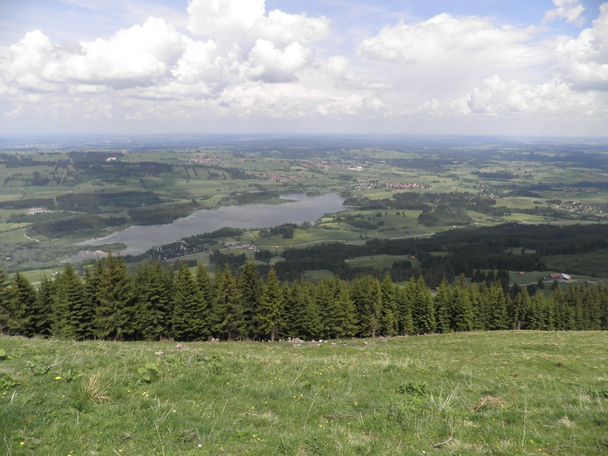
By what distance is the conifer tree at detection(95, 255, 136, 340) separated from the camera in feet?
163

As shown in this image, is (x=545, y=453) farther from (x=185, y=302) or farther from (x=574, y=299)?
(x=574, y=299)

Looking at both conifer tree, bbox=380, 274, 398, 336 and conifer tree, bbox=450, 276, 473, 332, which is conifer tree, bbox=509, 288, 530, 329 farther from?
conifer tree, bbox=380, 274, 398, 336

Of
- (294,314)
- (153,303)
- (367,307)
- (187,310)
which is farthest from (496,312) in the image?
(153,303)

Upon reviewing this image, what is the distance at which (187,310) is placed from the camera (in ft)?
180

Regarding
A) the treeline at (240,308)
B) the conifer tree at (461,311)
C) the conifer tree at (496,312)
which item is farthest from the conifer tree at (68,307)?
the conifer tree at (496,312)

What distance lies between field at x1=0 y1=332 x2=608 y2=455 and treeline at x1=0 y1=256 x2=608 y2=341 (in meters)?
36.5

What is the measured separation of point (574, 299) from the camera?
82125mm

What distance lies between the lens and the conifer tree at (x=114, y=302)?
49.6 metres

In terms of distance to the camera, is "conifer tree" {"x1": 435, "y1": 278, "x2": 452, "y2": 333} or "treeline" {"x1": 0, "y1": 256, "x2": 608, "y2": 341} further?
"conifer tree" {"x1": 435, "y1": 278, "x2": 452, "y2": 333}

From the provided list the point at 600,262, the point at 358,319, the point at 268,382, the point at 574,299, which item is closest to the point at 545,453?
the point at 268,382

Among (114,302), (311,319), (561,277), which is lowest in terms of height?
(561,277)

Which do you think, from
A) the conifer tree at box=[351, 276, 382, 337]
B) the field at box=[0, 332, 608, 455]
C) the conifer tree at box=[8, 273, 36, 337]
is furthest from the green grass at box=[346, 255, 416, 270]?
the field at box=[0, 332, 608, 455]

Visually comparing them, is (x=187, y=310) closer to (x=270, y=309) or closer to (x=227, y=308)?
(x=227, y=308)

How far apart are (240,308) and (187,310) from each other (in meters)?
7.75
